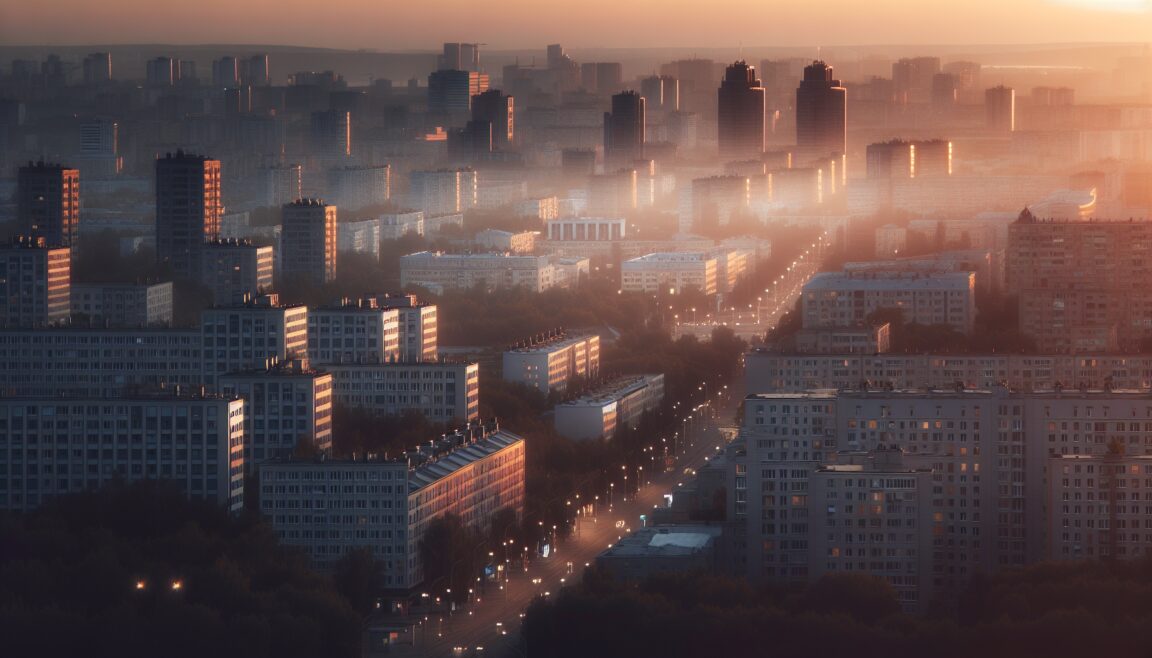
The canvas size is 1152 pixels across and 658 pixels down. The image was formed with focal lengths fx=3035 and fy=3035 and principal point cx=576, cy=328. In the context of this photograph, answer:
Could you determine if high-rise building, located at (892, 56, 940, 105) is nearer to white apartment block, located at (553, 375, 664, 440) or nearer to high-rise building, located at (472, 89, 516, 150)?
high-rise building, located at (472, 89, 516, 150)

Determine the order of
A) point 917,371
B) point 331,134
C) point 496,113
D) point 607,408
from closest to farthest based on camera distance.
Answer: point 607,408
point 917,371
point 331,134
point 496,113

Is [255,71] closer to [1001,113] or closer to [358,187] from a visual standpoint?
[358,187]

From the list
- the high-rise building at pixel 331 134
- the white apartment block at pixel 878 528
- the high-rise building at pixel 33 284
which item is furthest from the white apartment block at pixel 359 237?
the white apartment block at pixel 878 528

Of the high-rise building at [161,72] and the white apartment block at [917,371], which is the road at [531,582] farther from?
the high-rise building at [161,72]

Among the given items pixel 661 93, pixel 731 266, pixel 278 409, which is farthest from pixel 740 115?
pixel 278 409

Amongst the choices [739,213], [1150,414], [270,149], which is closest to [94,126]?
[270,149]

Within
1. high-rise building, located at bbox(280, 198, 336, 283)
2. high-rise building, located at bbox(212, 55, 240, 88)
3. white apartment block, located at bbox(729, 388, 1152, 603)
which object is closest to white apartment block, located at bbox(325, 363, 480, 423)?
white apartment block, located at bbox(729, 388, 1152, 603)
